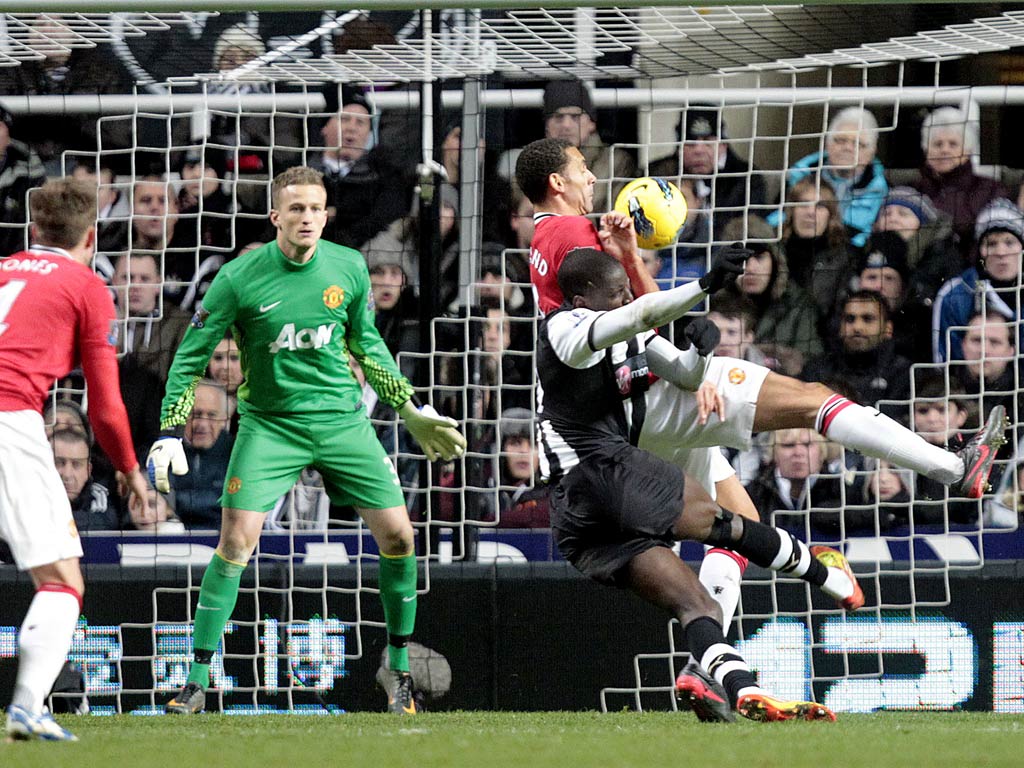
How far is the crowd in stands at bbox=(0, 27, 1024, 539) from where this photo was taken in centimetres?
799

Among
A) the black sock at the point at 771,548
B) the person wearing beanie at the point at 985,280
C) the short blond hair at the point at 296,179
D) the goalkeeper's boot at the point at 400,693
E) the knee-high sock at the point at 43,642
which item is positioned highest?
the short blond hair at the point at 296,179

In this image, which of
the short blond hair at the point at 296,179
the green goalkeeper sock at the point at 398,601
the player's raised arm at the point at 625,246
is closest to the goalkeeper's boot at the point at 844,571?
the player's raised arm at the point at 625,246

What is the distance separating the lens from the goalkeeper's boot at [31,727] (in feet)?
15.4

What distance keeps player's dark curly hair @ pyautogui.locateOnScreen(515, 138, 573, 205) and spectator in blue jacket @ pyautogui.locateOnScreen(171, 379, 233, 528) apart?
260 cm

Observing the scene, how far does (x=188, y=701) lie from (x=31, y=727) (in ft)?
5.98

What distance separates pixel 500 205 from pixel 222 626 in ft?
9.85

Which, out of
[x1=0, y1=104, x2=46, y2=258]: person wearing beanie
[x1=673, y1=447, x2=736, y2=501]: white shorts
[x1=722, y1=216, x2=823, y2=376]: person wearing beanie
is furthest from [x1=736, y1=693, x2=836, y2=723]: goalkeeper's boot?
[x1=0, y1=104, x2=46, y2=258]: person wearing beanie

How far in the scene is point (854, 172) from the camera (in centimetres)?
870

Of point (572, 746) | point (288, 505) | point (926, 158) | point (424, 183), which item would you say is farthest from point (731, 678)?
point (926, 158)

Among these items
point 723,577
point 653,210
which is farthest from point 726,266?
point 723,577

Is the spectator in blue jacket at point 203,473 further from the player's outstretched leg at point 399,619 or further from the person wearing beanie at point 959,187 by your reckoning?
the person wearing beanie at point 959,187

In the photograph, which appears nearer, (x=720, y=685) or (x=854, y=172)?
(x=720, y=685)

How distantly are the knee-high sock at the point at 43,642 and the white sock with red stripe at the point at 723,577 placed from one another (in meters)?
2.66

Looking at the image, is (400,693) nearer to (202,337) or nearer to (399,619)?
(399,619)
